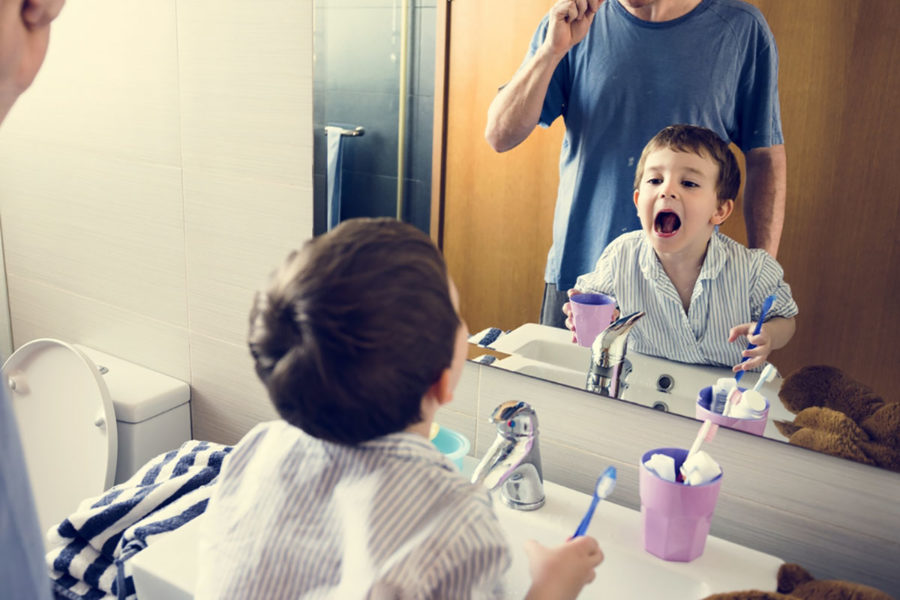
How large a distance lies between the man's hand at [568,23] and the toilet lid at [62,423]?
1.03m

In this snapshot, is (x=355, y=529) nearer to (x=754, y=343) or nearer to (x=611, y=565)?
(x=611, y=565)

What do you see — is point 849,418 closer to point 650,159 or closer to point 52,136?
point 650,159

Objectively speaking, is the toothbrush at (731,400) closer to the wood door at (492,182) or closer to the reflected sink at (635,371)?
the reflected sink at (635,371)

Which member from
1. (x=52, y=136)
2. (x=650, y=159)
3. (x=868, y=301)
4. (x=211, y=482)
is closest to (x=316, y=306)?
(x=650, y=159)

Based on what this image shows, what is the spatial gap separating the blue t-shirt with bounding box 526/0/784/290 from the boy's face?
0.07 feet

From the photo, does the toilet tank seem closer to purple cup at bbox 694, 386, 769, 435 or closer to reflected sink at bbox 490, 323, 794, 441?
reflected sink at bbox 490, 323, 794, 441

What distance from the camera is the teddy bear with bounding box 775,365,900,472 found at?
36.2 inches

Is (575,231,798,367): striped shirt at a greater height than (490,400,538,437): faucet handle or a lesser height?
greater

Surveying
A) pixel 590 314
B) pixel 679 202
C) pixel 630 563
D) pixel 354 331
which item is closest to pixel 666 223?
pixel 679 202

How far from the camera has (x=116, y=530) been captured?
1220mm

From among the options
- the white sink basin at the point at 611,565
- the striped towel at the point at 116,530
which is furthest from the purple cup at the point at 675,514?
the striped towel at the point at 116,530

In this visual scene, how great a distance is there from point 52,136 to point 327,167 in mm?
790

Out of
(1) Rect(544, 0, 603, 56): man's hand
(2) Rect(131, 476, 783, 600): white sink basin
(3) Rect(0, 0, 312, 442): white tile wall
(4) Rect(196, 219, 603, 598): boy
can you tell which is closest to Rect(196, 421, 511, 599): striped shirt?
(4) Rect(196, 219, 603, 598): boy

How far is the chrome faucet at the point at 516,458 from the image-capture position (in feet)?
3.37
